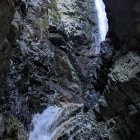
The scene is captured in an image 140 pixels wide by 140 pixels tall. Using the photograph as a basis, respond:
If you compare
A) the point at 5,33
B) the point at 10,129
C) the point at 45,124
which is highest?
the point at 5,33

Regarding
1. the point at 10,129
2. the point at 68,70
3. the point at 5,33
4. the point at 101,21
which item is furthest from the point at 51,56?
the point at 5,33

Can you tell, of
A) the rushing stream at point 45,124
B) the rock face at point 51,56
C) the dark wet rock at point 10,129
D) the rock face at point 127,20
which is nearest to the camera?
the rock face at point 127,20

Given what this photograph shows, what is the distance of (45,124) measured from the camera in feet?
64.2

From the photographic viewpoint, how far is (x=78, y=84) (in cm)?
2623

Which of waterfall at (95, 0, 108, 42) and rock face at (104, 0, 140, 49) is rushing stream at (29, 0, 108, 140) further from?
waterfall at (95, 0, 108, 42)

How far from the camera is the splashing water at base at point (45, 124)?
18128 millimetres

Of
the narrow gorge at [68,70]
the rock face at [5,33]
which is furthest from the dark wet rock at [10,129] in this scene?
the rock face at [5,33]

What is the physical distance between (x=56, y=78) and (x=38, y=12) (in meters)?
7.17

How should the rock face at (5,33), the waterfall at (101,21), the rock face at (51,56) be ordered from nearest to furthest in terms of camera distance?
1. the rock face at (5,33)
2. the rock face at (51,56)
3. the waterfall at (101,21)

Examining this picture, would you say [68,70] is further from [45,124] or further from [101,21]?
[101,21]

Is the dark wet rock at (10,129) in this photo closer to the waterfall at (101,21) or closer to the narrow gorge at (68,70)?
the narrow gorge at (68,70)

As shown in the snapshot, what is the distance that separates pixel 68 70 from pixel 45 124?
7.72 meters

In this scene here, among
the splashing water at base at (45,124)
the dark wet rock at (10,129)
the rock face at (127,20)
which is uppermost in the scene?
the rock face at (127,20)

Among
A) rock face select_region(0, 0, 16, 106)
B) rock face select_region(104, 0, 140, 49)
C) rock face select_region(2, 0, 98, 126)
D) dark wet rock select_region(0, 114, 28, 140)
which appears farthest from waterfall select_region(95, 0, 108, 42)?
rock face select_region(0, 0, 16, 106)
